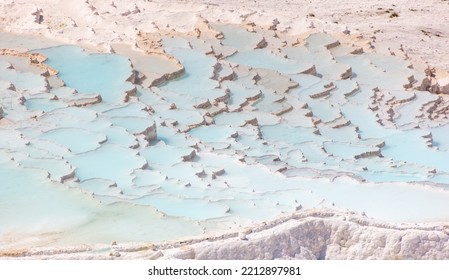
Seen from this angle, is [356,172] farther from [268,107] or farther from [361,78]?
[361,78]

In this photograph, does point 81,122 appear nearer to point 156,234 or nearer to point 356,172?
point 356,172

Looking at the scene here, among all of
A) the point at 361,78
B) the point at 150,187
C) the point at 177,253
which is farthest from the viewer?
the point at 361,78

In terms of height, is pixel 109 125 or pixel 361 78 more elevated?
pixel 109 125

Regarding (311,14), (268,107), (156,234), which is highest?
(156,234)

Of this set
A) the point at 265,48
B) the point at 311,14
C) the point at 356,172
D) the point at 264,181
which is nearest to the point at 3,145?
the point at 264,181
